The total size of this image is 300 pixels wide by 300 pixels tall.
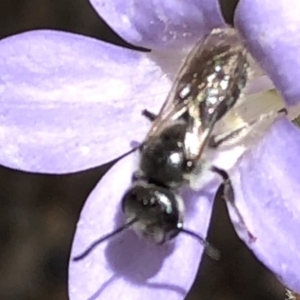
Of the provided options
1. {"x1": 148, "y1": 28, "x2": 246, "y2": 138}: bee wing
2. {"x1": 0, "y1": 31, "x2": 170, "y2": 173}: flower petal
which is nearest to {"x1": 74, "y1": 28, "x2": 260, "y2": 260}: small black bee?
{"x1": 148, "y1": 28, "x2": 246, "y2": 138}: bee wing

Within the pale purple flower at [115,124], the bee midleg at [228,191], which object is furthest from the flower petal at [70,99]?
the bee midleg at [228,191]

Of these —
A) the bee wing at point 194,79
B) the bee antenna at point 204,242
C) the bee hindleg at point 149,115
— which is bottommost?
the bee antenna at point 204,242

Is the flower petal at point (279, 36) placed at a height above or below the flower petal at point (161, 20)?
above

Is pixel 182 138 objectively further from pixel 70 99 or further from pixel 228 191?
pixel 70 99

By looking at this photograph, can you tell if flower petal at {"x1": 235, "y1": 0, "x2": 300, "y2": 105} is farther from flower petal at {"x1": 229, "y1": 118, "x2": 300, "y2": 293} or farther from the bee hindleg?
the bee hindleg

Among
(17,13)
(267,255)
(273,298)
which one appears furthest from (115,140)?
(17,13)

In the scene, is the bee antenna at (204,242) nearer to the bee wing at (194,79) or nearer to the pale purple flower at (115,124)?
the pale purple flower at (115,124)
